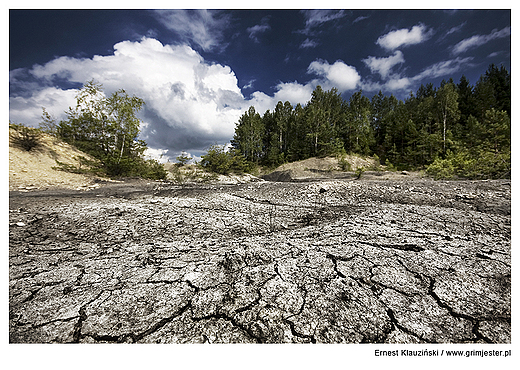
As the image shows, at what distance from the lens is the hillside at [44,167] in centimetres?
626

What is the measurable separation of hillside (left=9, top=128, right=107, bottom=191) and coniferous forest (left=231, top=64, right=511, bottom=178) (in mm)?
11700

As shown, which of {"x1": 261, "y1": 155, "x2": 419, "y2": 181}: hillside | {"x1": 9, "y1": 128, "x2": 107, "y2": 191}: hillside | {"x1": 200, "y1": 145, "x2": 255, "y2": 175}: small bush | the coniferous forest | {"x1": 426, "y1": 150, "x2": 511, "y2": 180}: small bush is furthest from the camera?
the coniferous forest

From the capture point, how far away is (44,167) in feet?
27.0

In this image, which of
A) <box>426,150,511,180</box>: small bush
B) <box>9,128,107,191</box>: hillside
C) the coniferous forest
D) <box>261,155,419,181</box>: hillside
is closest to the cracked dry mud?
<box>426,150,511,180</box>: small bush

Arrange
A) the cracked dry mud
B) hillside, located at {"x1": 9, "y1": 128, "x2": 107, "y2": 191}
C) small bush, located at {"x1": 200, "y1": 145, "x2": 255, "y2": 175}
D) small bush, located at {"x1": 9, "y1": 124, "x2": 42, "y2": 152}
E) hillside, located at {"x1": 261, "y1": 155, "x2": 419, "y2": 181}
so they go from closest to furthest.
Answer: the cracked dry mud < hillside, located at {"x1": 9, "y1": 128, "x2": 107, "y2": 191} < small bush, located at {"x1": 9, "y1": 124, "x2": 42, "y2": 152} < small bush, located at {"x1": 200, "y1": 145, "x2": 255, "y2": 175} < hillside, located at {"x1": 261, "y1": 155, "x2": 419, "y2": 181}

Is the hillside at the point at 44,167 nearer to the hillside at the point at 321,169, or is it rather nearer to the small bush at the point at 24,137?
the small bush at the point at 24,137

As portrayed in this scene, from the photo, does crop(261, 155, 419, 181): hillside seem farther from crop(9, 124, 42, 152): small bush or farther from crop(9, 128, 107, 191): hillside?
crop(9, 124, 42, 152): small bush

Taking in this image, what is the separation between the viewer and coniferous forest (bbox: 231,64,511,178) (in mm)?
19391

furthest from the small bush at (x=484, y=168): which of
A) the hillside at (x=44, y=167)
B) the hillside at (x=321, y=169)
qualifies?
the hillside at (x=44, y=167)

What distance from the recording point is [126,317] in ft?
4.01

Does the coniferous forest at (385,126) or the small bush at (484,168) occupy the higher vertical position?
the coniferous forest at (385,126)

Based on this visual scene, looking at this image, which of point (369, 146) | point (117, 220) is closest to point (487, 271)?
point (117, 220)

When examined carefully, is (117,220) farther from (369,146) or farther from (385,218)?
(369,146)

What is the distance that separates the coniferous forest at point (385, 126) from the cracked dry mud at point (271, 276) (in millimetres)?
16239
